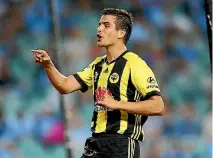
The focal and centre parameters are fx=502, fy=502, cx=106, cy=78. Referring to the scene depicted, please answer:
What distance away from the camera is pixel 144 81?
2367mm

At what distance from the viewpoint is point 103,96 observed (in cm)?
223

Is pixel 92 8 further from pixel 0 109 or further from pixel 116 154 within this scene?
pixel 116 154

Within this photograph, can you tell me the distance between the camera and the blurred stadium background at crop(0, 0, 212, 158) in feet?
13.4

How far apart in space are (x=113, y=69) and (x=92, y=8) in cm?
201

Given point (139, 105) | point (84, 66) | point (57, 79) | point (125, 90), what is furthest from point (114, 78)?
point (84, 66)

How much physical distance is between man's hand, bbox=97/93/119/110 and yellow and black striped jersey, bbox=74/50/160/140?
19 cm

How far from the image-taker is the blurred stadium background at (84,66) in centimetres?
408

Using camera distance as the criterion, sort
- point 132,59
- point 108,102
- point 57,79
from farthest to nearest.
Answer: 1. point 57,79
2. point 132,59
3. point 108,102

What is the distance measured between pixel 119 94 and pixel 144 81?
143 millimetres

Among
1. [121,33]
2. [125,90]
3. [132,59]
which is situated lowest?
[125,90]

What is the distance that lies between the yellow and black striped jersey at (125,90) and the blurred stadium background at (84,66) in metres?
1.72

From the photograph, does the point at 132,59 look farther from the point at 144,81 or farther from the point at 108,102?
the point at 108,102

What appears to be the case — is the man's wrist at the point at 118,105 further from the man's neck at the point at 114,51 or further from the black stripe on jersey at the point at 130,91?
the man's neck at the point at 114,51

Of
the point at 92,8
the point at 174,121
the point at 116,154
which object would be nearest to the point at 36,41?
the point at 92,8
